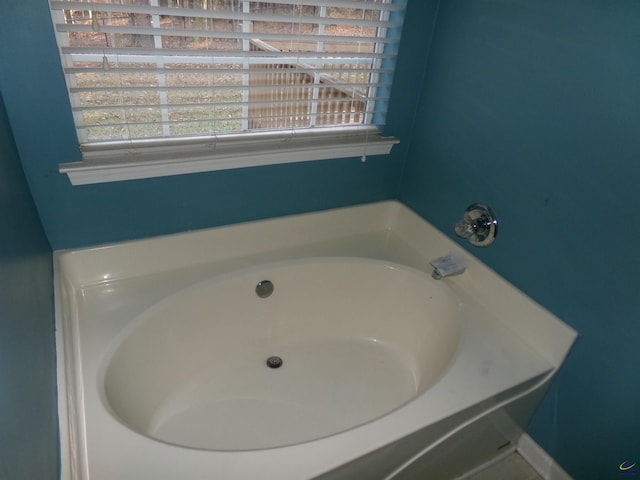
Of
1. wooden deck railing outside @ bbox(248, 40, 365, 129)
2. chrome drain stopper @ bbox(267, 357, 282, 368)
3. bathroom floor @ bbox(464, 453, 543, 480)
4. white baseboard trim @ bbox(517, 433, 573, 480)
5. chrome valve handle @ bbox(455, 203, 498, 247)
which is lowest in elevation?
bathroom floor @ bbox(464, 453, 543, 480)

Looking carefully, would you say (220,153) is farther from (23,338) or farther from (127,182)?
(23,338)

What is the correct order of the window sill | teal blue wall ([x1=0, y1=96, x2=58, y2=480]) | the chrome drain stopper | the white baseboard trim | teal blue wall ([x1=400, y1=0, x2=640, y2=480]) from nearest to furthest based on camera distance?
teal blue wall ([x1=0, y1=96, x2=58, y2=480]) → teal blue wall ([x1=400, y1=0, x2=640, y2=480]) → the window sill → the white baseboard trim → the chrome drain stopper

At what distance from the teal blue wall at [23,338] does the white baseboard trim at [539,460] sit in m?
1.44

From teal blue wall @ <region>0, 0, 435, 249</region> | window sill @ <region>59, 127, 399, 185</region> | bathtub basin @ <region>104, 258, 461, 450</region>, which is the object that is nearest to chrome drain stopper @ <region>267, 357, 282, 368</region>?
bathtub basin @ <region>104, 258, 461, 450</region>

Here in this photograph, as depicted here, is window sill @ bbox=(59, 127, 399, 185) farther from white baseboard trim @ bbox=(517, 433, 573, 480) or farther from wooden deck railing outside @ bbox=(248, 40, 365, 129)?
white baseboard trim @ bbox=(517, 433, 573, 480)

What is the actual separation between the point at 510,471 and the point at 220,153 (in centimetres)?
149

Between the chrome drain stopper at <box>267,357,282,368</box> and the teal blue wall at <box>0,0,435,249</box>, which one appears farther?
the chrome drain stopper at <box>267,357,282,368</box>

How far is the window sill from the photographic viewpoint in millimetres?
1333

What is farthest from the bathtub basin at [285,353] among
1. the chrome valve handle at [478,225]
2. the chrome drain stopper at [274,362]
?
the chrome valve handle at [478,225]

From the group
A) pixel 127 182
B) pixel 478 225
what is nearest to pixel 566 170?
pixel 478 225

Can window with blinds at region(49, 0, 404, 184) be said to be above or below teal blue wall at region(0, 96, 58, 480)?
above

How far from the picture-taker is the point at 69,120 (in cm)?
124

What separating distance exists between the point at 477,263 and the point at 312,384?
0.76 m

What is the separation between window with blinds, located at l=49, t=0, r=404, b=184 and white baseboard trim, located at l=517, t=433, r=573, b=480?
132cm
